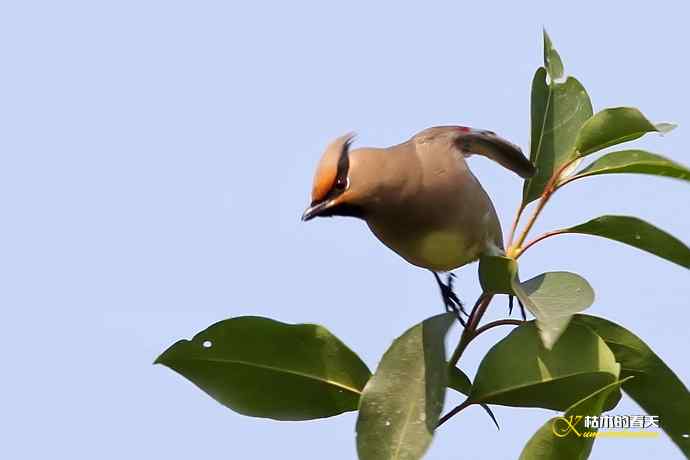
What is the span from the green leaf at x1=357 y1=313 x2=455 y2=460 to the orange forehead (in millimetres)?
400

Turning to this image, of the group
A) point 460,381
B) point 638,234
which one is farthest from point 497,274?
point 638,234

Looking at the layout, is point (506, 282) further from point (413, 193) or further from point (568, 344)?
point (413, 193)

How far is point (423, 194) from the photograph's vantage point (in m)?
2.87

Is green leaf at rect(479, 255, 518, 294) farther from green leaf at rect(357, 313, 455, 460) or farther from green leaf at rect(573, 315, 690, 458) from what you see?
green leaf at rect(573, 315, 690, 458)

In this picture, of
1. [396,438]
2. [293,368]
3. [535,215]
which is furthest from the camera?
[535,215]

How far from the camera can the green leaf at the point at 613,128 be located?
264 centimetres

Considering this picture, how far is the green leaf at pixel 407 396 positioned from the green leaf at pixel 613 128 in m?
0.59

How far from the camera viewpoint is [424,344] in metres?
2.43

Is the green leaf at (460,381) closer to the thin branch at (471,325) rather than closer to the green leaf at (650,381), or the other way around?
the thin branch at (471,325)

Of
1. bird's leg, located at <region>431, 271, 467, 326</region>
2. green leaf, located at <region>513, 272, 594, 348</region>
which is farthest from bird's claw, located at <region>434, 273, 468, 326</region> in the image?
green leaf, located at <region>513, 272, 594, 348</region>

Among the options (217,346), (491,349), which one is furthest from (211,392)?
(491,349)

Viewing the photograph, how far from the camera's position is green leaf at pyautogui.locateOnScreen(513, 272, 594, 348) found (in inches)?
84.9

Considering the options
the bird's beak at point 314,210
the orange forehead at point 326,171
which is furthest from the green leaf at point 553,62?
the bird's beak at point 314,210

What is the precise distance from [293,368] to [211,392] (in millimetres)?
185
